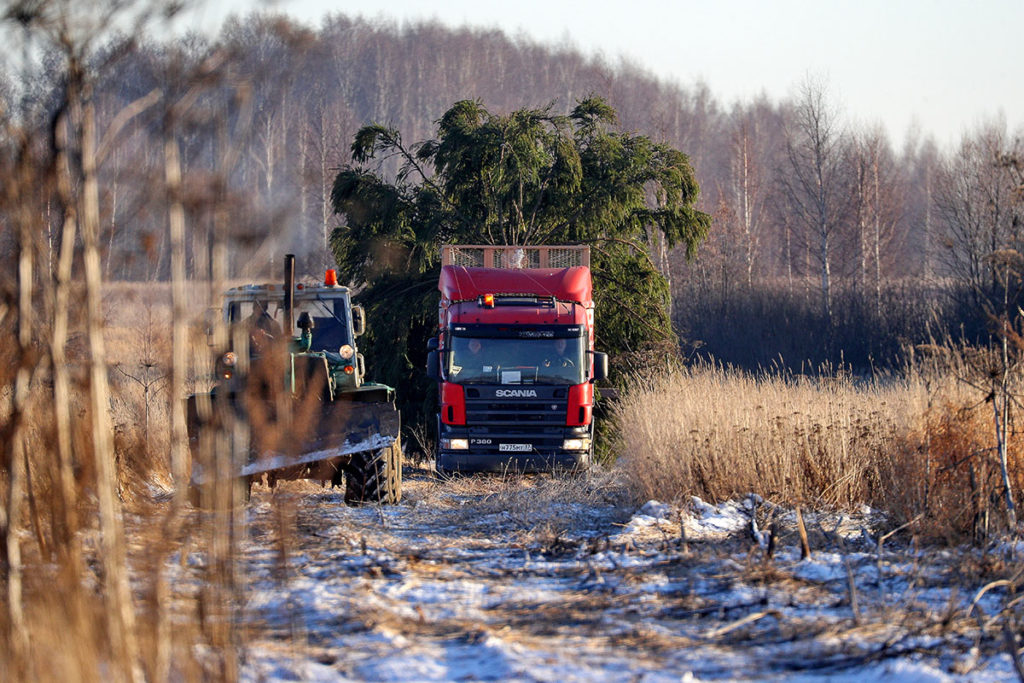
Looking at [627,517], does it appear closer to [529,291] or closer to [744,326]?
[529,291]

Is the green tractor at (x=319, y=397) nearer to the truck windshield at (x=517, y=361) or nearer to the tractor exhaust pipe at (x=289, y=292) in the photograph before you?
the tractor exhaust pipe at (x=289, y=292)

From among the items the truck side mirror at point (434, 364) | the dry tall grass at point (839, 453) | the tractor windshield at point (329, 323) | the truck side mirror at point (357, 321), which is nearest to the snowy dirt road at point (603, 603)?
the dry tall grass at point (839, 453)

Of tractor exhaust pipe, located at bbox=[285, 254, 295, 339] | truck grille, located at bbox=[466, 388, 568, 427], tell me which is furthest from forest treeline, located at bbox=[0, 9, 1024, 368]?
truck grille, located at bbox=[466, 388, 568, 427]

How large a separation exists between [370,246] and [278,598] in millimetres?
16645

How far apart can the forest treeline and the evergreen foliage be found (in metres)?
1.72

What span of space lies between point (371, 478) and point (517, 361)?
4.81 metres

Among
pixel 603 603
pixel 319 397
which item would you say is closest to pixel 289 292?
pixel 319 397

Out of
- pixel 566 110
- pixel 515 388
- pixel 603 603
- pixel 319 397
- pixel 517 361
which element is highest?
pixel 566 110

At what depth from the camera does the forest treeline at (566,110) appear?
440cm

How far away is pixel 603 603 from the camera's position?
22.4 feet

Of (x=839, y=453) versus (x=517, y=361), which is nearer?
(x=839, y=453)

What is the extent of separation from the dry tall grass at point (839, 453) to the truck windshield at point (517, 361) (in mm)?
2332

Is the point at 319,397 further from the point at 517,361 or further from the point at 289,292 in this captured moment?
the point at 517,361

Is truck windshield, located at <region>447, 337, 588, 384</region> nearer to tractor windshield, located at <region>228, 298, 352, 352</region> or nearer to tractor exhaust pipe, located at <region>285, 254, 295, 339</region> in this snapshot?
tractor windshield, located at <region>228, 298, 352, 352</region>
